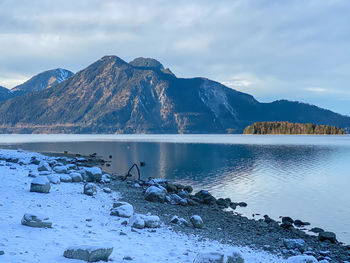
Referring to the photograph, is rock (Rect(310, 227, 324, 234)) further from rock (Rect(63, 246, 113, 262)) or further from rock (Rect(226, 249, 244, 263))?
rock (Rect(63, 246, 113, 262))

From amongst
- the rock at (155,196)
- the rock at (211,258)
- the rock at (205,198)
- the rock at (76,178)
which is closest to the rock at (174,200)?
the rock at (155,196)

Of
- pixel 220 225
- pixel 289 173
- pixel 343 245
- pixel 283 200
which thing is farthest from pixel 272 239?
pixel 289 173

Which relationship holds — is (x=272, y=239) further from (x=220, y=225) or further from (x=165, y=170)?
(x=165, y=170)

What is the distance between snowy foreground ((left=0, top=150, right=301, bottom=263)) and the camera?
484 inches

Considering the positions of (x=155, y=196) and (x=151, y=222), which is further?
(x=155, y=196)

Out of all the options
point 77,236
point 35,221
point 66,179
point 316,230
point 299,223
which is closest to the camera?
point 77,236

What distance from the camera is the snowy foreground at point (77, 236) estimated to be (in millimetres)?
12297

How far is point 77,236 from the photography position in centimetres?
1452

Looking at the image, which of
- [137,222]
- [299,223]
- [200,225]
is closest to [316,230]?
[299,223]

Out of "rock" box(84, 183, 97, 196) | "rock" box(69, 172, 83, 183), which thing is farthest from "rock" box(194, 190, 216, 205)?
"rock" box(69, 172, 83, 183)

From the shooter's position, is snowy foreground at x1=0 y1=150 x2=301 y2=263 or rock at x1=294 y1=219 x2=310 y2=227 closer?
snowy foreground at x1=0 y1=150 x2=301 y2=263

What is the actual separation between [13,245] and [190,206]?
59.5 feet

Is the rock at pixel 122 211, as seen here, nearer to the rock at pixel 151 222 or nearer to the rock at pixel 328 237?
the rock at pixel 151 222

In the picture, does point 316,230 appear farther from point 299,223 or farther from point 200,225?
point 200,225
